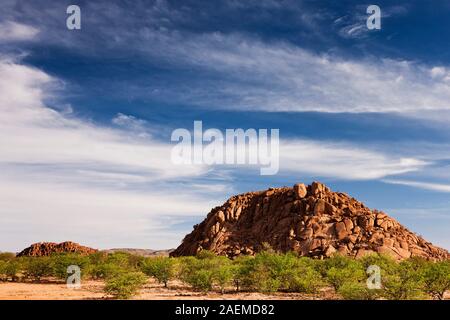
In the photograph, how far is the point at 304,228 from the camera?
294ft

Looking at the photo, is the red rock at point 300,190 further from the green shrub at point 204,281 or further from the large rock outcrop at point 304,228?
the green shrub at point 204,281

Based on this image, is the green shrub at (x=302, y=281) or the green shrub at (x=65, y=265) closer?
the green shrub at (x=302, y=281)

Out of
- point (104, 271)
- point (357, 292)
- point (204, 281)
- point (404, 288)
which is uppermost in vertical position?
point (404, 288)

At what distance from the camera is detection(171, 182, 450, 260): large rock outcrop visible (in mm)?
82375

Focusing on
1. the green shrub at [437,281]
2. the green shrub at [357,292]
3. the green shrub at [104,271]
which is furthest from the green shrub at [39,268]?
the green shrub at [437,281]

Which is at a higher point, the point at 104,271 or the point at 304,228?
the point at 304,228

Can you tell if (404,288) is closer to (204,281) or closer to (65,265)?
(204,281)

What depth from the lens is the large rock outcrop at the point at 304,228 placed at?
82.4 metres

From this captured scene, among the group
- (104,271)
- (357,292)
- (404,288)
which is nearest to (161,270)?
(104,271)

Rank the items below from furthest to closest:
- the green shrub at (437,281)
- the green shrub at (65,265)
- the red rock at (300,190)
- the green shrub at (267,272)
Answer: the red rock at (300,190) < the green shrub at (65,265) < the green shrub at (267,272) < the green shrub at (437,281)

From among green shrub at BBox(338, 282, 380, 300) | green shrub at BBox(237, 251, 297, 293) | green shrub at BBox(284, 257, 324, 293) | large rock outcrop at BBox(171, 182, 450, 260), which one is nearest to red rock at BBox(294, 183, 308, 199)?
large rock outcrop at BBox(171, 182, 450, 260)

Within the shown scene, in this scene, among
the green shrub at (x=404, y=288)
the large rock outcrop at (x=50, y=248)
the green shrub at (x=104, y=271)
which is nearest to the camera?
the green shrub at (x=404, y=288)
